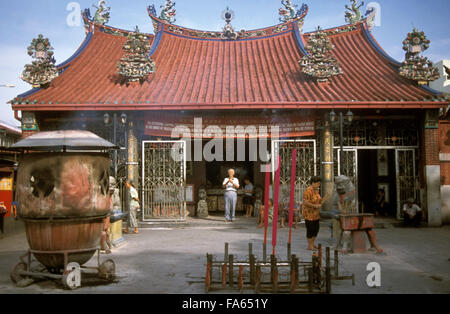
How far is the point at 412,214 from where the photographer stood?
1176cm

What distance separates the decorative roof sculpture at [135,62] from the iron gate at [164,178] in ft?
8.12

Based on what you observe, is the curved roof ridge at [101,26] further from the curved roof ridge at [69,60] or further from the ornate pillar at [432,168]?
the ornate pillar at [432,168]

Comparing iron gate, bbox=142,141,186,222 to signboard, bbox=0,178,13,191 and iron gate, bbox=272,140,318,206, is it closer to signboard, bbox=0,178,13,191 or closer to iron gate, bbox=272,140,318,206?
iron gate, bbox=272,140,318,206

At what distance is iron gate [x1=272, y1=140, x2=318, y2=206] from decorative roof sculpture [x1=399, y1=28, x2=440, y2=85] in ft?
13.0

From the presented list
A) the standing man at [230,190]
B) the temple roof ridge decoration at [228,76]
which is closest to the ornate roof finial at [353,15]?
the temple roof ridge decoration at [228,76]

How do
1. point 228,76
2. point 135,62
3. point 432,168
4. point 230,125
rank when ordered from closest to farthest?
point 432,168
point 230,125
point 135,62
point 228,76

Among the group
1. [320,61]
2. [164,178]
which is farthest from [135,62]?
[320,61]

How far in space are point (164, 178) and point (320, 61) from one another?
6.44 metres

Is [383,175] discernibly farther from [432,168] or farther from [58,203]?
[58,203]

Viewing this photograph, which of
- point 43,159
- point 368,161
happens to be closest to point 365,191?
point 368,161

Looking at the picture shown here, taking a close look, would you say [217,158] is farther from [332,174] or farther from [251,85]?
[332,174]

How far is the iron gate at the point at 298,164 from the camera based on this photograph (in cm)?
1224

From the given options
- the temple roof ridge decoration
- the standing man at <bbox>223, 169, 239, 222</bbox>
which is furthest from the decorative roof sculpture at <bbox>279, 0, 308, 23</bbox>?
the standing man at <bbox>223, 169, 239, 222</bbox>

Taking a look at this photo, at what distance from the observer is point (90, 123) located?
1255 cm
